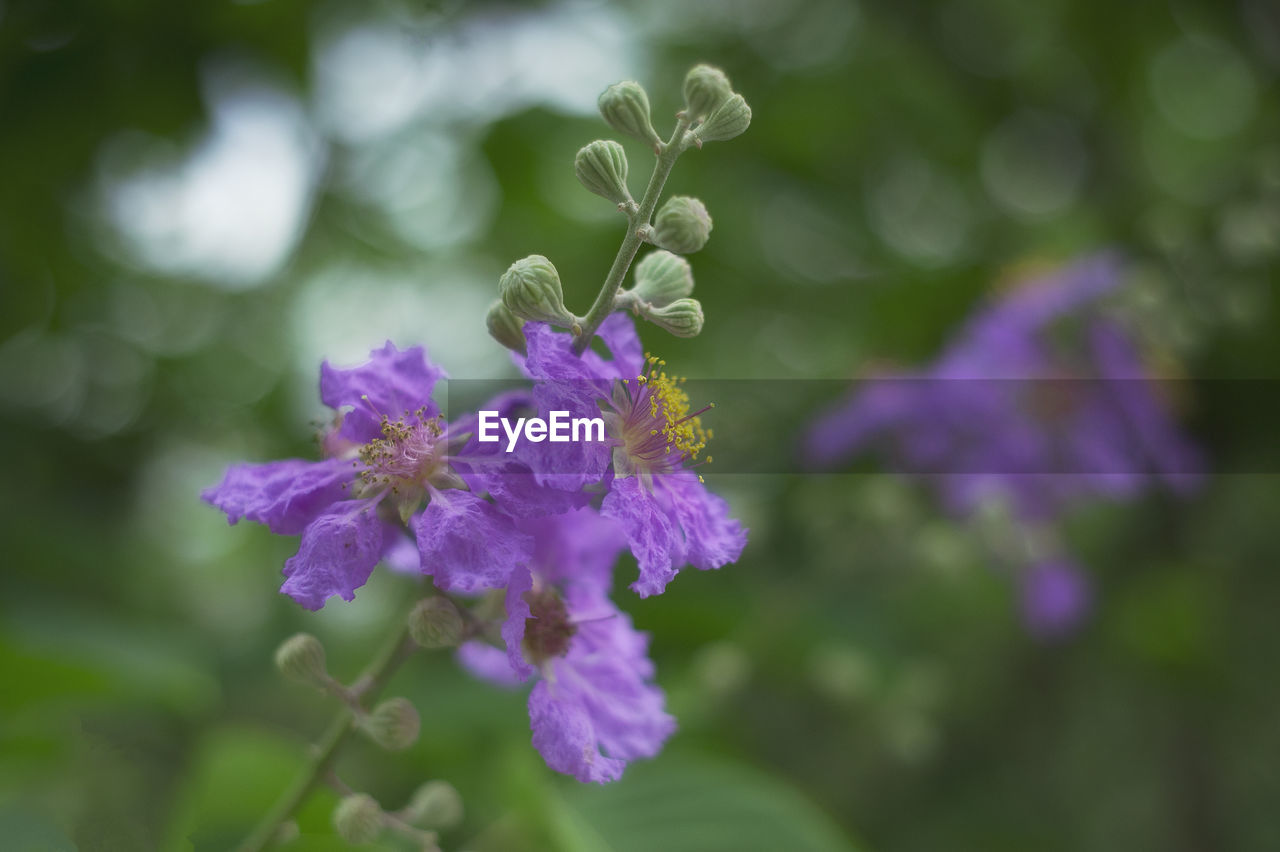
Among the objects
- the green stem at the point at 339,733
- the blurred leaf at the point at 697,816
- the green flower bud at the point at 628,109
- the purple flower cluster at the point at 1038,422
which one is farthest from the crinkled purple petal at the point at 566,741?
the purple flower cluster at the point at 1038,422

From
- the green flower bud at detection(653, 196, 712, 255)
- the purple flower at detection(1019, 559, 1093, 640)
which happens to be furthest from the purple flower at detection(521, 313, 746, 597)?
the purple flower at detection(1019, 559, 1093, 640)

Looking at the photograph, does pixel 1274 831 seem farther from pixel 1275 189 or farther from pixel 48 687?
pixel 48 687

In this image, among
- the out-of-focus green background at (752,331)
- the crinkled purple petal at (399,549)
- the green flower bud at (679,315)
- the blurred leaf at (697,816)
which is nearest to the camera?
the green flower bud at (679,315)

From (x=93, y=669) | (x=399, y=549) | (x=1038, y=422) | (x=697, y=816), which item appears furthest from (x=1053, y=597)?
(x=93, y=669)

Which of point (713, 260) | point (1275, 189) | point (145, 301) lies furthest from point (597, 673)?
point (145, 301)

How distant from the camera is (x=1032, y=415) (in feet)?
11.6

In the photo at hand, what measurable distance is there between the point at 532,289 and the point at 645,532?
379mm

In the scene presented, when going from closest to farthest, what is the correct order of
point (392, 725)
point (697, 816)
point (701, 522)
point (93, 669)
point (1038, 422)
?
point (392, 725), point (701, 522), point (697, 816), point (93, 669), point (1038, 422)

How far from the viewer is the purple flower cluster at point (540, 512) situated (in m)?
1.36

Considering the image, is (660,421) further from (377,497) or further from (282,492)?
(282,492)

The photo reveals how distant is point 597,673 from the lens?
66.3 inches

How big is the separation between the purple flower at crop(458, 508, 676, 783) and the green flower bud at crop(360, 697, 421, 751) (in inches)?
7.0

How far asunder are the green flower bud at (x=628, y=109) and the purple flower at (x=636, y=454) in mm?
299

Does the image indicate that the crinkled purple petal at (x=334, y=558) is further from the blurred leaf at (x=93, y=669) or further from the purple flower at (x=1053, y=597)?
the purple flower at (x=1053, y=597)
